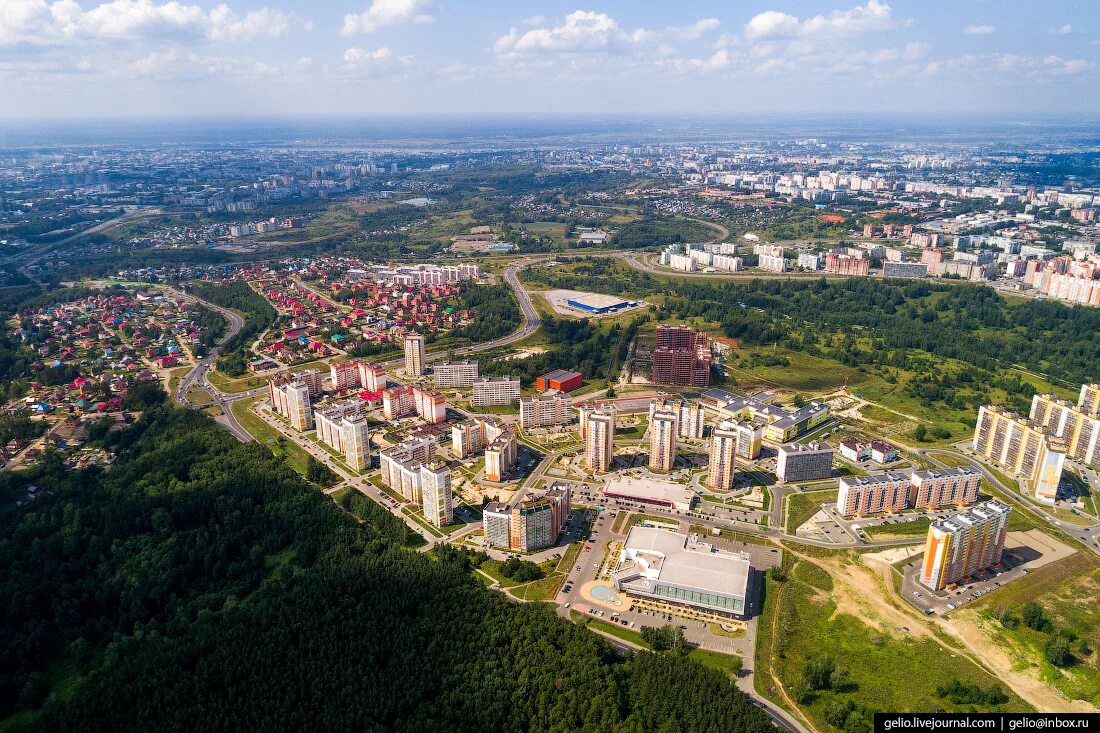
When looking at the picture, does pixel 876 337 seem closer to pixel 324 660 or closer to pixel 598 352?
pixel 598 352

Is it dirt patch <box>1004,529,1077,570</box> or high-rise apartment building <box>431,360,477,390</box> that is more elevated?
high-rise apartment building <box>431,360,477,390</box>

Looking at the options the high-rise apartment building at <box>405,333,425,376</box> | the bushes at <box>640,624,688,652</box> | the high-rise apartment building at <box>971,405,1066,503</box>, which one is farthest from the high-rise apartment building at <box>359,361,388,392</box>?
the high-rise apartment building at <box>971,405,1066,503</box>

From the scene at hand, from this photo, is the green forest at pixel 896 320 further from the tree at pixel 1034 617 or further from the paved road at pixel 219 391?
the paved road at pixel 219 391

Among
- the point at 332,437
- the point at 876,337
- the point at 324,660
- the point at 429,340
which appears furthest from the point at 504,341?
the point at 324,660

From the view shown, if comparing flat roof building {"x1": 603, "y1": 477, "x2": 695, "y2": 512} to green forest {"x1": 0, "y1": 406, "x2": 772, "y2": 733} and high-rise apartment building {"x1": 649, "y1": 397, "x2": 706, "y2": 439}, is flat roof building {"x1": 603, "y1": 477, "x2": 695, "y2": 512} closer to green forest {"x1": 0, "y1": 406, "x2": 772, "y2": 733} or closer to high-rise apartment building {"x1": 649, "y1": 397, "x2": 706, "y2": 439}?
high-rise apartment building {"x1": 649, "y1": 397, "x2": 706, "y2": 439}

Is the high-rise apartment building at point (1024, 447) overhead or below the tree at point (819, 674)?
overhead

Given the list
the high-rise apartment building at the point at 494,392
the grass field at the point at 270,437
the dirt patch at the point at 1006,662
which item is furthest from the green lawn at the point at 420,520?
the dirt patch at the point at 1006,662
